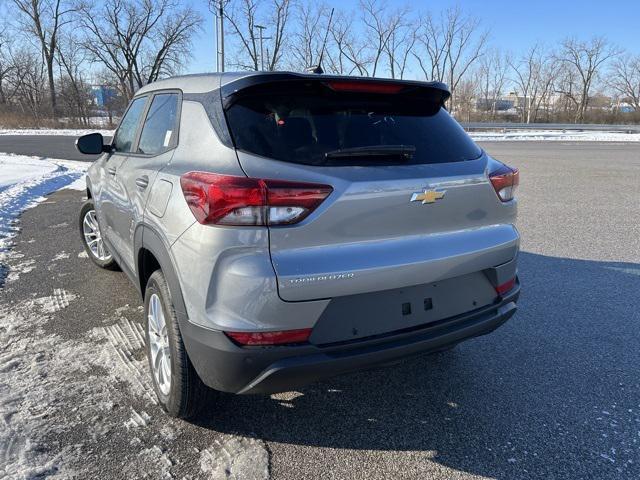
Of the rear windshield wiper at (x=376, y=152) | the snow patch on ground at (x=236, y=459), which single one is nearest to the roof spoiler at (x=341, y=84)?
the rear windshield wiper at (x=376, y=152)

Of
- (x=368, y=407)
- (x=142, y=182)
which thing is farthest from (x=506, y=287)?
(x=142, y=182)

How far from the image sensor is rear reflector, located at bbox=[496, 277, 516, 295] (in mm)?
2625

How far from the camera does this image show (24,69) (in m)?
48.3

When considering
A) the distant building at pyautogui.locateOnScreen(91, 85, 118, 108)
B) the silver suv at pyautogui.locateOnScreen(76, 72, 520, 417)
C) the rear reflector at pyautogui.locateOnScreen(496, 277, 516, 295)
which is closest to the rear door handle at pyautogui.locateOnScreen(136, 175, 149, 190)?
the silver suv at pyautogui.locateOnScreen(76, 72, 520, 417)

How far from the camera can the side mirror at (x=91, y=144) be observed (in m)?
3.87

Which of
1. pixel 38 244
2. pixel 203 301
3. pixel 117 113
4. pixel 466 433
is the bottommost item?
pixel 466 433

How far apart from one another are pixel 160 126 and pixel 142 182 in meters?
0.40

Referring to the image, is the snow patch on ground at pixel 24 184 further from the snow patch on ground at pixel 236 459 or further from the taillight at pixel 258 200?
the taillight at pixel 258 200

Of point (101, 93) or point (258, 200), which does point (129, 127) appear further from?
point (101, 93)

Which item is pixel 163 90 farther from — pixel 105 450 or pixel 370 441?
pixel 370 441

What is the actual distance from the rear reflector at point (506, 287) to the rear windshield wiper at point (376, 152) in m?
0.91

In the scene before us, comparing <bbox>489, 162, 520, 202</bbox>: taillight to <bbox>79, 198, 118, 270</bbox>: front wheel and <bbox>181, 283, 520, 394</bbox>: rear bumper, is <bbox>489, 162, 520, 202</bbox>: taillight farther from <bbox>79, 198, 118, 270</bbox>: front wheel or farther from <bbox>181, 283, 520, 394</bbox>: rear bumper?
<bbox>79, 198, 118, 270</bbox>: front wheel

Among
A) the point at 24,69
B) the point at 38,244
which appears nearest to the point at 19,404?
the point at 38,244

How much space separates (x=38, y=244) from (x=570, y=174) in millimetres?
12072
